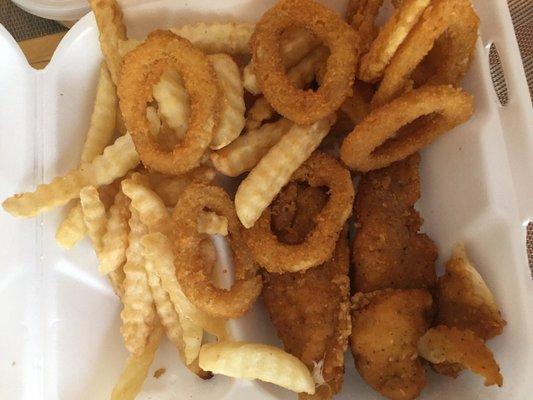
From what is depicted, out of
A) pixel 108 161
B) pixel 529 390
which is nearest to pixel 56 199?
pixel 108 161

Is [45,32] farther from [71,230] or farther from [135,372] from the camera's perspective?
[135,372]

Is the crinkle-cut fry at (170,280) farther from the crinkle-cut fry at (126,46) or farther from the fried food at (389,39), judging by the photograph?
the fried food at (389,39)

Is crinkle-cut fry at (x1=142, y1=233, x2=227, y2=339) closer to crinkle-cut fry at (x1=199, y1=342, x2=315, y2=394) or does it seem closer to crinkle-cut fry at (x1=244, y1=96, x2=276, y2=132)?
crinkle-cut fry at (x1=199, y1=342, x2=315, y2=394)

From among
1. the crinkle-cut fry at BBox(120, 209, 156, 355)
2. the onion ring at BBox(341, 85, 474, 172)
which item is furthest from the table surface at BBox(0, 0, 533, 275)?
the crinkle-cut fry at BBox(120, 209, 156, 355)

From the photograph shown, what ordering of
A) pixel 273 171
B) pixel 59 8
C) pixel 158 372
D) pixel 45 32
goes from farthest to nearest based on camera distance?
pixel 45 32 < pixel 59 8 < pixel 158 372 < pixel 273 171

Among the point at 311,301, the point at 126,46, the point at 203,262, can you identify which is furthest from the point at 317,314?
the point at 126,46

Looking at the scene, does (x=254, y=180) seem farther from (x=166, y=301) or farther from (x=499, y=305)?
(x=499, y=305)
